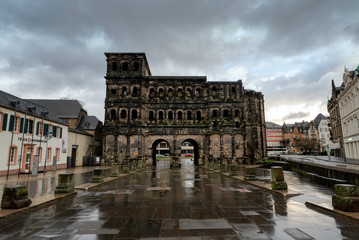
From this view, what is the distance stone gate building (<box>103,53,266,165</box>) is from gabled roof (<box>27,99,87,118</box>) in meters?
10.5

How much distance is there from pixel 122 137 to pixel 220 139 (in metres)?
17.9

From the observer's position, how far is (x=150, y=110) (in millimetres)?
36531

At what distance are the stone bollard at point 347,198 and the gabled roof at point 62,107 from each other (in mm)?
43106

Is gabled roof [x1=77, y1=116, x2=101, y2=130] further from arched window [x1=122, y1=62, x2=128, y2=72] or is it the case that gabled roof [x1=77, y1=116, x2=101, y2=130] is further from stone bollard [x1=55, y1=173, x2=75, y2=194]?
stone bollard [x1=55, y1=173, x2=75, y2=194]

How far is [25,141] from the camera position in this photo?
21.2 meters

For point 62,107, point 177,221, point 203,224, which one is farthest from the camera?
point 62,107

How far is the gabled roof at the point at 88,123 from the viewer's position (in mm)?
39987

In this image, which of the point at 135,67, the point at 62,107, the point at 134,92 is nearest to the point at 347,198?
the point at 134,92

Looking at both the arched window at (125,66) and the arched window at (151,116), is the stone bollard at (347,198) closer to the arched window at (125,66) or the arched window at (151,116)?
the arched window at (151,116)

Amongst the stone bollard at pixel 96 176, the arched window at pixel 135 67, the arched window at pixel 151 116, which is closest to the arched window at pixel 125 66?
the arched window at pixel 135 67

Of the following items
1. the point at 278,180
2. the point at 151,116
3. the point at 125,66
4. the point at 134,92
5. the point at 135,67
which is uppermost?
the point at 125,66

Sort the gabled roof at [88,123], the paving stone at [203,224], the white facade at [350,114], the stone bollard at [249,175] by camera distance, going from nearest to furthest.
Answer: the paving stone at [203,224], the stone bollard at [249,175], the white facade at [350,114], the gabled roof at [88,123]

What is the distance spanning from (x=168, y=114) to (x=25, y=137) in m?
21.6

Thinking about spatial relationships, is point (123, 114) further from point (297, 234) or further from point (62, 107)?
point (297, 234)
